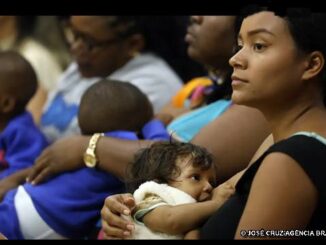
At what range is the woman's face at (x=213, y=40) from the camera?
303cm

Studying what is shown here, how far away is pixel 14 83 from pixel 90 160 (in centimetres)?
75

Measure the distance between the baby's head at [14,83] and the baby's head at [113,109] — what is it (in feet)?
1.75

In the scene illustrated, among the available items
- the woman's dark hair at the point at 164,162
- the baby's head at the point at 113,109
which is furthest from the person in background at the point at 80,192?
the woman's dark hair at the point at 164,162

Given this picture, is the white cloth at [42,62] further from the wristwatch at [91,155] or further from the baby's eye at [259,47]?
the baby's eye at [259,47]

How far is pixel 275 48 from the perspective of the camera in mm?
1895

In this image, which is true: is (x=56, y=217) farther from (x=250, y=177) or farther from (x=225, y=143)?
(x=250, y=177)

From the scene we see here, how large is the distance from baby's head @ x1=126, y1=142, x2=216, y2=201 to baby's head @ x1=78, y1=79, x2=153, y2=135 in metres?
0.59

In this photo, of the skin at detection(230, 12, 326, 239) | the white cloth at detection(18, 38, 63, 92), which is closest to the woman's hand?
the skin at detection(230, 12, 326, 239)

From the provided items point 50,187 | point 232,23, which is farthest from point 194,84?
point 50,187

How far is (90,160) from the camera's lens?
2713 millimetres

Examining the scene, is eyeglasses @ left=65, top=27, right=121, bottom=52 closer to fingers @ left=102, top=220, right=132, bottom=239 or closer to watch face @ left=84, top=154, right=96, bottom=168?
watch face @ left=84, top=154, right=96, bottom=168

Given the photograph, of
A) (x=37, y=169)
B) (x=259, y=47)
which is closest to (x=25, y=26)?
(x=37, y=169)

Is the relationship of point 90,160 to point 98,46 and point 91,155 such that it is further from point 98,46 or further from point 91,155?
point 98,46

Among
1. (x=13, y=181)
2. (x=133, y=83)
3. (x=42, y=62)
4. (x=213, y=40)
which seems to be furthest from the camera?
(x=42, y=62)
